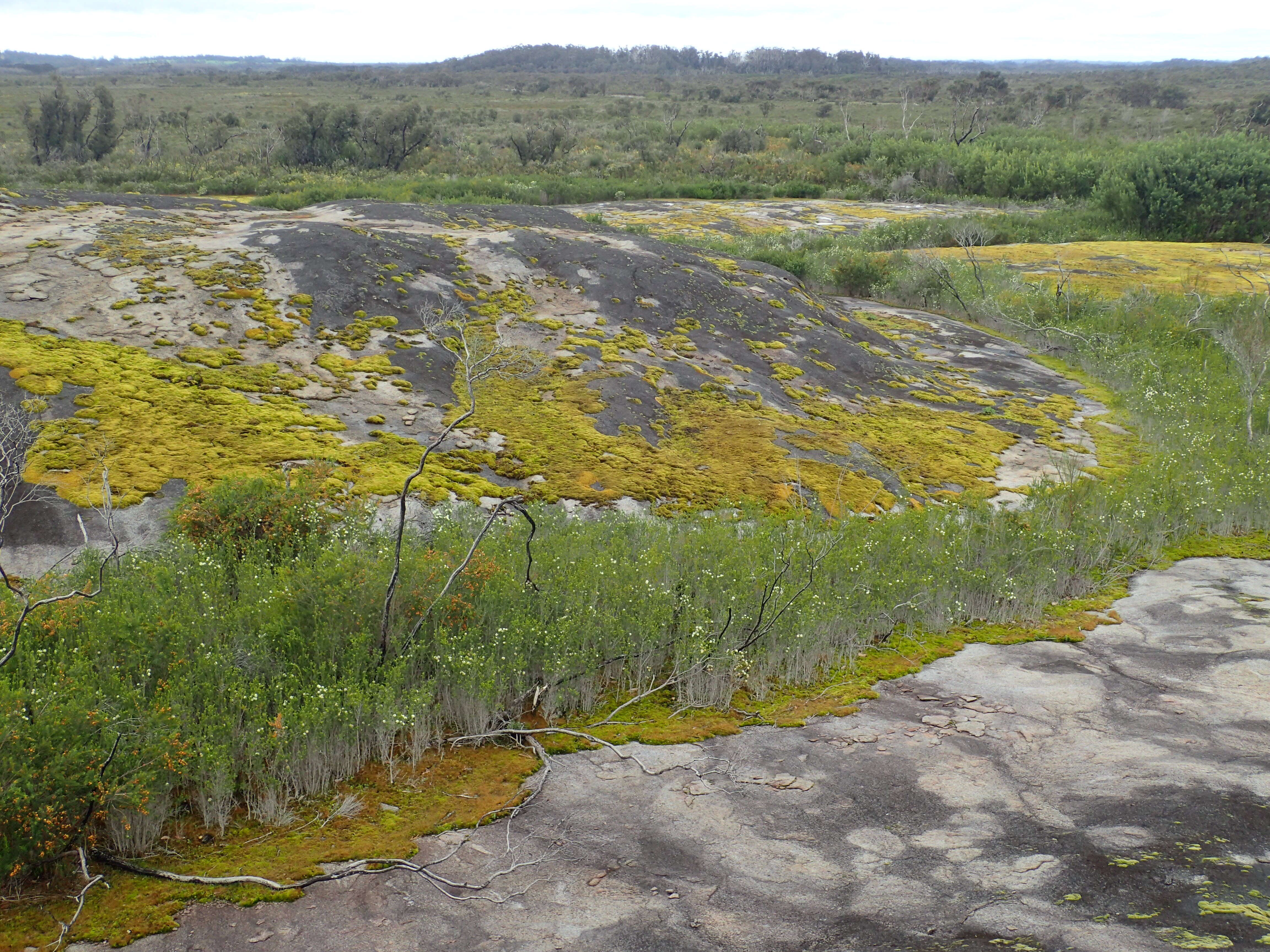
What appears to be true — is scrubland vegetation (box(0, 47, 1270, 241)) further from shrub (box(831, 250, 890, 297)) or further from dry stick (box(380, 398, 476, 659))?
dry stick (box(380, 398, 476, 659))

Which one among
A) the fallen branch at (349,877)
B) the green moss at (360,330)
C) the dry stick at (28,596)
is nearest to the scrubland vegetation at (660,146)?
the green moss at (360,330)

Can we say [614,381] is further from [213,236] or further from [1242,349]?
[1242,349]

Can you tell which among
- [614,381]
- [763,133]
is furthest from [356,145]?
[614,381]

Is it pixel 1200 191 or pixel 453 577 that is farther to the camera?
pixel 1200 191

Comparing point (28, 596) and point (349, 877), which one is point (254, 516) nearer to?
point (28, 596)

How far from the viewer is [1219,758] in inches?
203

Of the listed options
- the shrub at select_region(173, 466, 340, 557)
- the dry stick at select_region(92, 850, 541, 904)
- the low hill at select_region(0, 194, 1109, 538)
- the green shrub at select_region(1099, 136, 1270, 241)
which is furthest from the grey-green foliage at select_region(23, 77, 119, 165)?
the green shrub at select_region(1099, 136, 1270, 241)

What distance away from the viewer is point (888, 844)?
4.39m

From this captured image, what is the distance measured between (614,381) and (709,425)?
1.34m

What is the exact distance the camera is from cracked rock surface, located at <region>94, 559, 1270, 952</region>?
3.64 m

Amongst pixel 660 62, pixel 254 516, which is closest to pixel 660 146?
pixel 254 516

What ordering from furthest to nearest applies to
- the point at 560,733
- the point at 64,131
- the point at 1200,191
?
1. the point at 64,131
2. the point at 1200,191
3. the point at 560,733

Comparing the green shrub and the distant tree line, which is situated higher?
the distant tree line

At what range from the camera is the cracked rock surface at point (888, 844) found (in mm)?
3643
